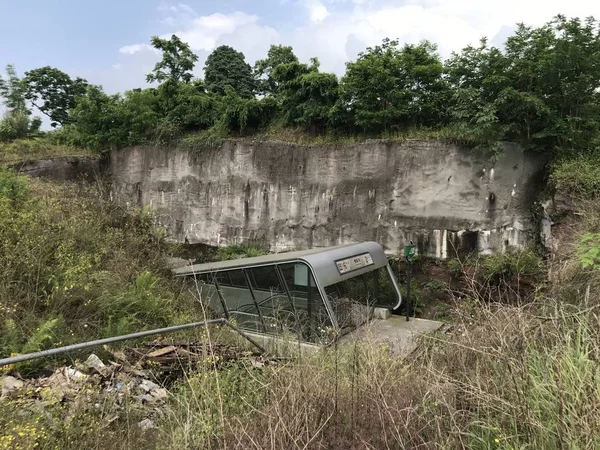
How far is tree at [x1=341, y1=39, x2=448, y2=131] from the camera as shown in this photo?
10.3 metres

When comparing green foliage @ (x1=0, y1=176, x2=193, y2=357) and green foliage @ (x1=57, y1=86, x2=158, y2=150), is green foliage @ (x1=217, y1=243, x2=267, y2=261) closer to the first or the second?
green foliage @ (x1=0, y1=176, x2=193, y2=357)

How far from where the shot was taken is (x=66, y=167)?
14062 millimetres

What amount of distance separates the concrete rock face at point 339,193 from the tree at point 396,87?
92 cm

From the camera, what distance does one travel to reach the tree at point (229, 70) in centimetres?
1988

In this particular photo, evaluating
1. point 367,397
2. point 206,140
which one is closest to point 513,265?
point 367,397

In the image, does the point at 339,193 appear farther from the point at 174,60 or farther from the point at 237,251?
the point at 174,60

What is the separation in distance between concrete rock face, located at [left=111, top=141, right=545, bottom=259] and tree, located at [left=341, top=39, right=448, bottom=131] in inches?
36.0

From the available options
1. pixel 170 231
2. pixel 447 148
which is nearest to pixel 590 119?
pixel 447 148

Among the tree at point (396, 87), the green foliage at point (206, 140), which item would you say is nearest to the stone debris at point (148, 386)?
the tree at point (396, 87)

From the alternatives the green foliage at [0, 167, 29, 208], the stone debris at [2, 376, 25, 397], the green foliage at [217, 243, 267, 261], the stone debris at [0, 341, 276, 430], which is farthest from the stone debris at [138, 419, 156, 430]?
the green foliage at [217, 243, 267, 261]

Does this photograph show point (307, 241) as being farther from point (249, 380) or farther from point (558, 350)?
point (558, 350)

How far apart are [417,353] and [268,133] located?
10177 millimetres

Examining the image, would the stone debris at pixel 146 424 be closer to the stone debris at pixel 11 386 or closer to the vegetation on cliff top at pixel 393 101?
the stone debris at pixel 11 386

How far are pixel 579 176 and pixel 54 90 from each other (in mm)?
30274
